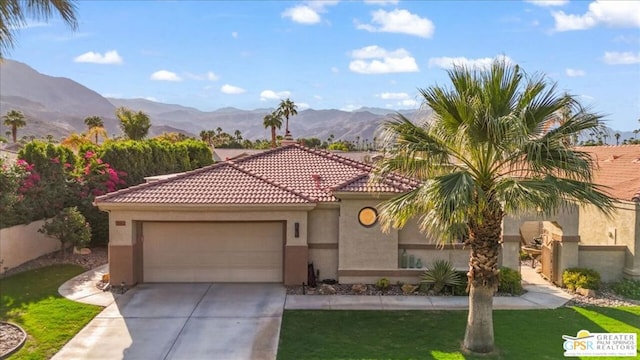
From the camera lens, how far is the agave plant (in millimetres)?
16344

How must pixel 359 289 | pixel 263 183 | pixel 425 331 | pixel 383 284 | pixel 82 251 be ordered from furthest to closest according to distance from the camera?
pixel 82 251 → pixel 263 183 → pixel 383 284 → pixel 359 289 → pixel 425 331

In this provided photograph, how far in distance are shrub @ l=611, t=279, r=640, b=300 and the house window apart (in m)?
8.70

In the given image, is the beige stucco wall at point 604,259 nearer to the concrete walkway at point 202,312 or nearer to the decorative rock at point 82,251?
the concrete walkway at point 202,312

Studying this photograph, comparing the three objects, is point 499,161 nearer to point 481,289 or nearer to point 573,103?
point 573,103

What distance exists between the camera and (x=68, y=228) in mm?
20219

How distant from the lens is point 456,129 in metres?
11.0

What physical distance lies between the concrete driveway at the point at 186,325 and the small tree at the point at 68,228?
528 cm

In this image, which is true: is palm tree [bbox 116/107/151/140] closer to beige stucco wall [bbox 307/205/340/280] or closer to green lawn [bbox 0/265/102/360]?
green lawn [bbox 0/265/102/360]

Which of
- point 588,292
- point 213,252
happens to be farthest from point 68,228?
point 588,292

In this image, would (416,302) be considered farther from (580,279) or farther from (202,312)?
(202,312)

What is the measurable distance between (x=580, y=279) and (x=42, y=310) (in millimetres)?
17202

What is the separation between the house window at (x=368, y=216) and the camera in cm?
1688

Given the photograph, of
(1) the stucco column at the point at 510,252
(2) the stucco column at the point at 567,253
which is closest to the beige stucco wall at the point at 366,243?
(1) the stucco column at the point at 510,252

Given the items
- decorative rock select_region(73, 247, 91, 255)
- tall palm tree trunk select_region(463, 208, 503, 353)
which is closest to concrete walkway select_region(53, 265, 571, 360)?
decorative rock select_region(73, 247, 91, 255)
